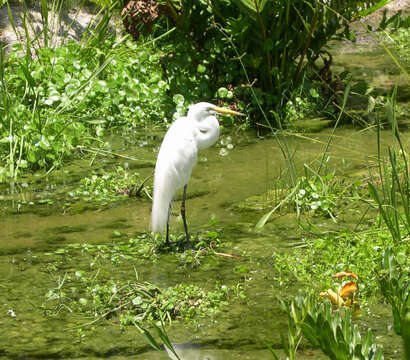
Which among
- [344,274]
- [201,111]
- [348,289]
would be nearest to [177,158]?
[201,111]

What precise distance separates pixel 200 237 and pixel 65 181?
1728 mm

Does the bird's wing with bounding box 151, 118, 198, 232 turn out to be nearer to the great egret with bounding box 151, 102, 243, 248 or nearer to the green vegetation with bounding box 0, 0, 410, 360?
the great egret with bounding box 151, 102, 243, 248

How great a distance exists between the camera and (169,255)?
4.55 metres

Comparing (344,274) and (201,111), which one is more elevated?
(201,111)

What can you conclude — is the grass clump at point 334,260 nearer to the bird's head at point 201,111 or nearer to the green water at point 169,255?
the green water at point 169,255

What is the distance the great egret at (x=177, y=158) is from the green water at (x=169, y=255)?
29cm

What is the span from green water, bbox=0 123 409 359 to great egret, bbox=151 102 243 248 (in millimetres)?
289

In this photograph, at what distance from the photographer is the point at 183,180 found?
A: 472 cm

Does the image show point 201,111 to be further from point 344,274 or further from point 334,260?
point 344,274

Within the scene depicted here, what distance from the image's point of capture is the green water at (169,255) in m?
3.37

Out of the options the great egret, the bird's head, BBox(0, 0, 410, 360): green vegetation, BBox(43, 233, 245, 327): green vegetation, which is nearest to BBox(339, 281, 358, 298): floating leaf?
BBox(0, 0, 410, 360): green vegetation

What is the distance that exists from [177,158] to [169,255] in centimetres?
58

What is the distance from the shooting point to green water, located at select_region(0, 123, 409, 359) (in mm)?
3371

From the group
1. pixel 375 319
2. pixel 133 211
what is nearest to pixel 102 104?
pixel 133 211
